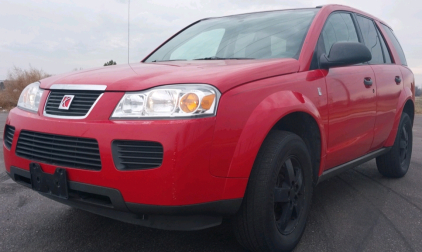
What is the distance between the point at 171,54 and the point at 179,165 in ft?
6.34

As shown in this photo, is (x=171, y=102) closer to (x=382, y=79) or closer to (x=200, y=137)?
(x=200, y=137)

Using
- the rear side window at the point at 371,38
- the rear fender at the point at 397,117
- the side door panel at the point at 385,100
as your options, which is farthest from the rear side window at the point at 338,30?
the rear fender at the point at 397,117

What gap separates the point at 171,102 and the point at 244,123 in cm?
40

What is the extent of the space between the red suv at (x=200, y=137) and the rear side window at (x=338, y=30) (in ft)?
0.37

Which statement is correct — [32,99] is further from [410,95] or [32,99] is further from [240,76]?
[410,95]

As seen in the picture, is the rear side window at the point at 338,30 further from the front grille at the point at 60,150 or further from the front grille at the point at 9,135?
the front grille at the point at 9,135

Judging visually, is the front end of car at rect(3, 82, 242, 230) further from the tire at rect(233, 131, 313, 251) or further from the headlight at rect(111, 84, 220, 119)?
the tire at rect(233, 131, 313, 251)

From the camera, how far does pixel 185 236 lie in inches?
112

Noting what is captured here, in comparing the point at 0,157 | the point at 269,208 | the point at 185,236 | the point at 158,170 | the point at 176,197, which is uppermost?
the point at 158,170

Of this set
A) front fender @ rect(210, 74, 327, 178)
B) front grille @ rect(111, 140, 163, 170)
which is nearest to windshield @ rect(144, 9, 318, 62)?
front fender @ rect(210, 74, 327, 178)

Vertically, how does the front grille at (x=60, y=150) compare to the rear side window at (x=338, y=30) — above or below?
below

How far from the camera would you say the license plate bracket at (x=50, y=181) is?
2295 mm

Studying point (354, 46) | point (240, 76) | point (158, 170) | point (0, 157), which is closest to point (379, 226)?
point (354, 46)

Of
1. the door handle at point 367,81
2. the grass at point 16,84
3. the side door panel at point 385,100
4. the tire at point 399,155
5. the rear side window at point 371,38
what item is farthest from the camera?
the grass at point 16,84
